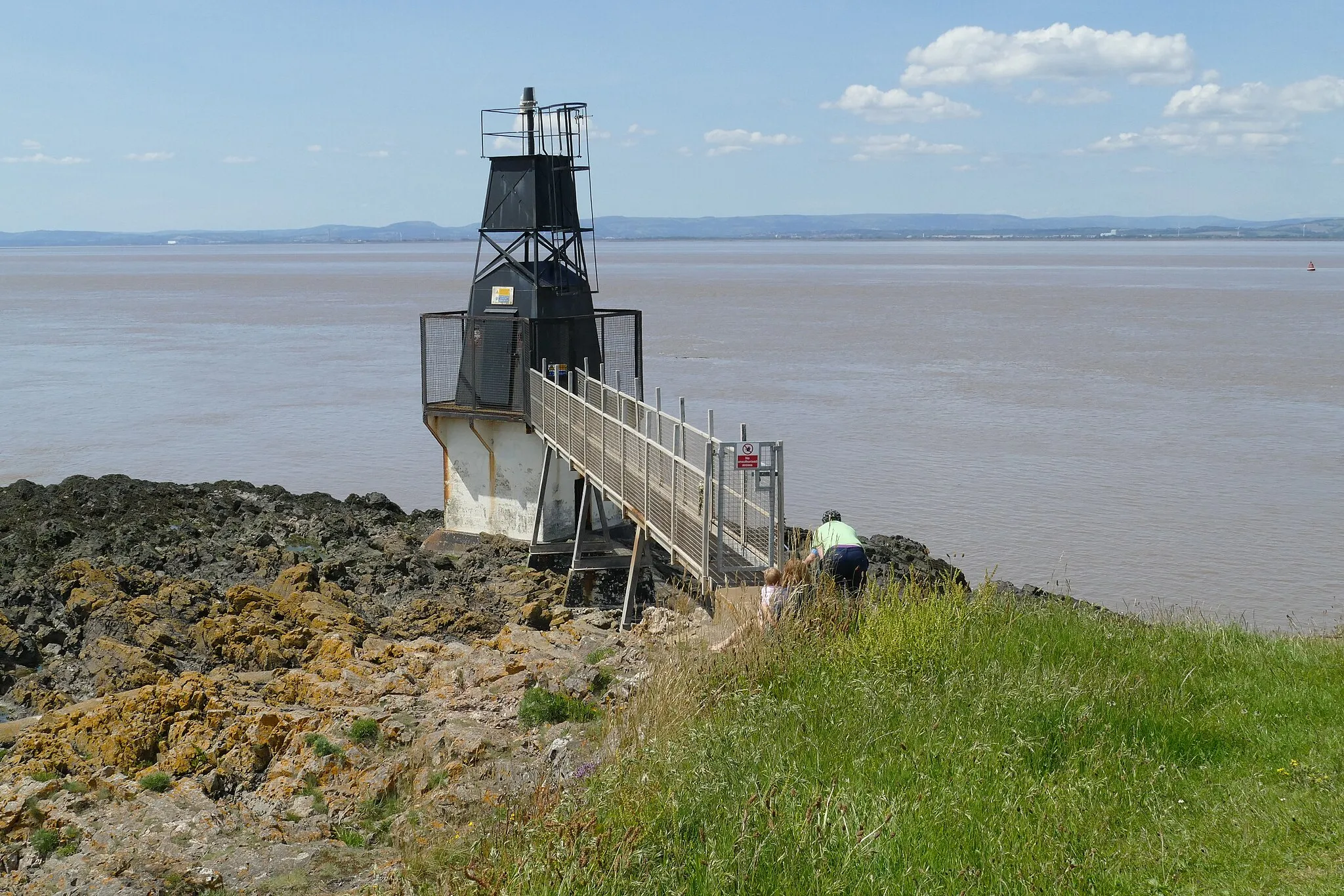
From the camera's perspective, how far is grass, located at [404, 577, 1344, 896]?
5.95 meters

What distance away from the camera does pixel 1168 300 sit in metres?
83.7

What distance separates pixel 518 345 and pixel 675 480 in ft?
24.2

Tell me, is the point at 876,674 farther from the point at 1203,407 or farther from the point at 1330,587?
the point at 1203,407

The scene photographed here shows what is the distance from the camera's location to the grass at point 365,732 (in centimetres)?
992

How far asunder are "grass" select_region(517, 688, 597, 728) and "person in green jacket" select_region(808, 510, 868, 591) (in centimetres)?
195

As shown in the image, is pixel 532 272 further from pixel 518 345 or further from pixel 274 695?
pixel 274 695

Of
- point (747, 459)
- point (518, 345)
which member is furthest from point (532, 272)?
point (747, 459)

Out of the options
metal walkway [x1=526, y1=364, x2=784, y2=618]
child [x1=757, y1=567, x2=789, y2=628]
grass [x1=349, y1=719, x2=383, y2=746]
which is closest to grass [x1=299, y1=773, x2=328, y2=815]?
grass [x1=349, y1=719, x2=383, y2=746]

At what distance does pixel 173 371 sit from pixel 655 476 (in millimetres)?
36713

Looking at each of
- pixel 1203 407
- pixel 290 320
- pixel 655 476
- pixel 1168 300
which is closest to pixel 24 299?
pixel 290 320

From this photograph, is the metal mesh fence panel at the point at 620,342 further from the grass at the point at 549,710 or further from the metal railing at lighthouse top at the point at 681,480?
the grass at the point at 549,710

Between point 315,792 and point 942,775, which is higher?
point 942,775

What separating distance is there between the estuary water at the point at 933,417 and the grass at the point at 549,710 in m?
8.19

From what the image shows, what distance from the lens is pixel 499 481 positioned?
20.4 m
